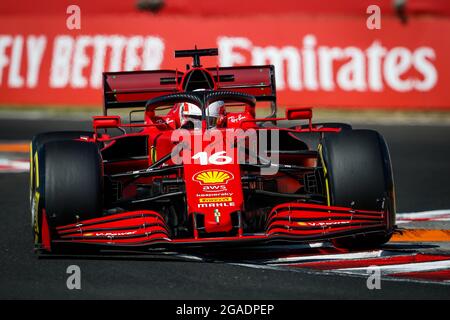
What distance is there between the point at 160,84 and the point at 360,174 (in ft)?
10.0

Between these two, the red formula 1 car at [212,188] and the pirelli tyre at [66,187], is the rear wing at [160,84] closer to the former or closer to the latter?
the red formula 1 car at [212,188]

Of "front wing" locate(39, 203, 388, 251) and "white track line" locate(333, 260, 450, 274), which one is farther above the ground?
"front wing" locate(39, 203, 388, 251)

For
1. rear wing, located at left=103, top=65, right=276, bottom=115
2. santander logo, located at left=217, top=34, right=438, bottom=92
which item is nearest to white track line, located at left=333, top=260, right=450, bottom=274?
rear wing, located at left=103, top=65, right=276, bottom=115

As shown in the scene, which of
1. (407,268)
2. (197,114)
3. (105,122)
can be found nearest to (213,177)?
(105,122)

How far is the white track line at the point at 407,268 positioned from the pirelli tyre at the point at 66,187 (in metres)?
1.67

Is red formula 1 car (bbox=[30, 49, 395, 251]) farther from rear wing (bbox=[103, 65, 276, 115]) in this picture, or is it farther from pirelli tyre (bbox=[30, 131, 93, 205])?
rear wing (bbox=[103, 65, 276, 115])

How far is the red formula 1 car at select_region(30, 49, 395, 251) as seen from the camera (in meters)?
7.24

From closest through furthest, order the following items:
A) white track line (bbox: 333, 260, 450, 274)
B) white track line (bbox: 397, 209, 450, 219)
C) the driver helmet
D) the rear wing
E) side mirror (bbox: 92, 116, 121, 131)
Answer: white track line (bbox: 333, 260, 450, 274) < side mirror (bbox: 92, 116, 121, 131) < the driver helmet < white track line (bbox: 397, 209, 450, 219) < the rear wing

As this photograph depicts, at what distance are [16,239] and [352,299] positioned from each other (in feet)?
10.2

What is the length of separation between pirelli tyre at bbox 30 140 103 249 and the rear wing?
2546 mm

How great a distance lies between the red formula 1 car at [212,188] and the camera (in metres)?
7.24

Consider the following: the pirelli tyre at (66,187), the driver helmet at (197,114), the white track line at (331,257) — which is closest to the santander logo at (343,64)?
the driver helmet at (197,114)

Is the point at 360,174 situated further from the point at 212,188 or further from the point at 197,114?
the point at 197,114
